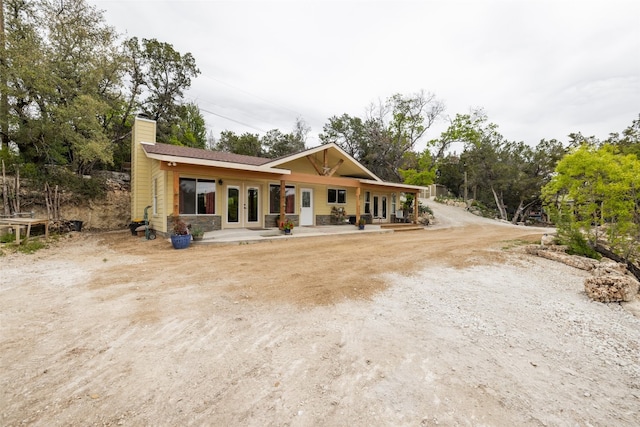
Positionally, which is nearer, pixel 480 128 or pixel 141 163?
pixel 141 163

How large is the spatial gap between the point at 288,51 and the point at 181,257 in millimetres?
14492

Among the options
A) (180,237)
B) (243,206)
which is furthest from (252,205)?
(180,237)

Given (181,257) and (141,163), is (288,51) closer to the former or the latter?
(141,163)

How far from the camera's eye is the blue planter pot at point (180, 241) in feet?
25.0

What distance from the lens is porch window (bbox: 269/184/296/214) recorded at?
480 inches

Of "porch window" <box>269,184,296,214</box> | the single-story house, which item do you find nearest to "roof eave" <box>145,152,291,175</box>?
the single-story house

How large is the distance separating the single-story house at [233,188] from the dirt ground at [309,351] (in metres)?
4.93

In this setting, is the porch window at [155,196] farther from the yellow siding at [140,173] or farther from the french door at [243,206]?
the french door at [243,206]

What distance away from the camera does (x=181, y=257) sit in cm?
652

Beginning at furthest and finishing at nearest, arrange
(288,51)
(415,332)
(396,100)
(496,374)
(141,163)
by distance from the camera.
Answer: (396,100) < (288,51) < (141,163) < (415,332) < (496,374)

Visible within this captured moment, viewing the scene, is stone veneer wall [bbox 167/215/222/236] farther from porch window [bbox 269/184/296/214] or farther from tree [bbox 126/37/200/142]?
tree [bbox 126/37/200/142]

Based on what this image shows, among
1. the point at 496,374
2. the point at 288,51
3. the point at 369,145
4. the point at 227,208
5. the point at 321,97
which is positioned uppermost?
A: the point at 321,97

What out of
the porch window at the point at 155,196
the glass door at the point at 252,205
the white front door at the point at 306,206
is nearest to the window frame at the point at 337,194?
the white front door at the point at 306,206

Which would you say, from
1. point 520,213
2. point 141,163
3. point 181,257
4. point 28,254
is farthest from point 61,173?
point 520,213
